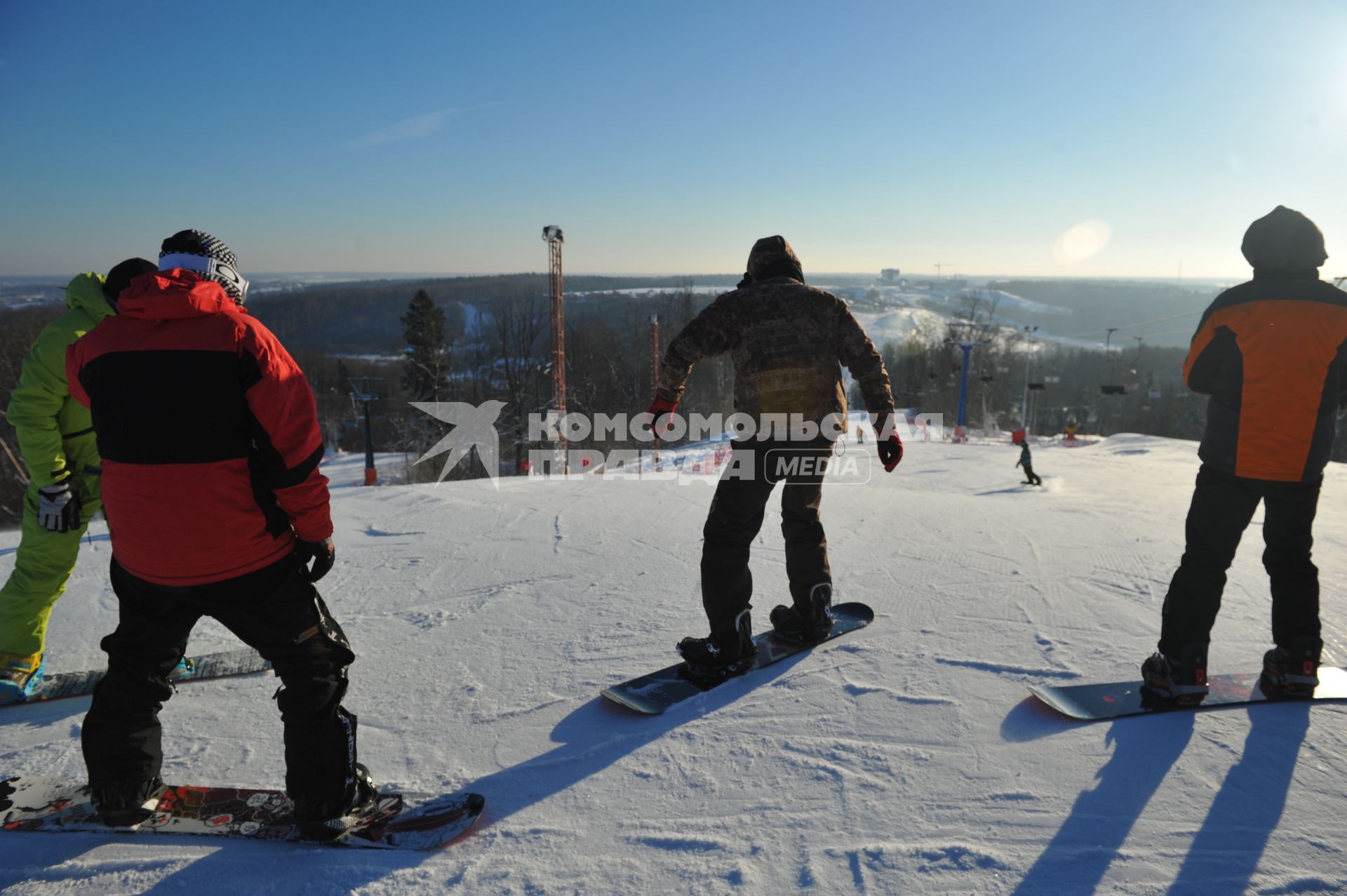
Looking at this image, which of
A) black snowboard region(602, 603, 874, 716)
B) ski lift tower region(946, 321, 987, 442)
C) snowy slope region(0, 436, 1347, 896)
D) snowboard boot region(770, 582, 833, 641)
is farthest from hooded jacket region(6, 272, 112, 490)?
ski lift tower region(946, 321, 987, 442)

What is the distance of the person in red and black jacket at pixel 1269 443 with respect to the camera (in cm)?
227

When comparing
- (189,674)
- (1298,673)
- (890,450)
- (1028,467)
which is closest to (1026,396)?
(1028,467)

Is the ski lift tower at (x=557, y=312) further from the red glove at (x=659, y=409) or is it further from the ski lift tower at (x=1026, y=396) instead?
the red glove at (x=659, y=409)

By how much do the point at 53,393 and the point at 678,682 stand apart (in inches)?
102

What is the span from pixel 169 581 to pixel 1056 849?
91.7 inches

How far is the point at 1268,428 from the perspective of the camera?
2.29 meters

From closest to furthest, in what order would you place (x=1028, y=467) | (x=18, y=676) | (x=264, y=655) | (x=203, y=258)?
(x=264, y=655) → (x=203, y=258) → (x=18, y=676) → (x=1028, y=467)

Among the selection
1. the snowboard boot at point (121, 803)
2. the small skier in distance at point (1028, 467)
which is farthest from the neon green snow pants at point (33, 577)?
the small skier in distance at point (1028, 467)

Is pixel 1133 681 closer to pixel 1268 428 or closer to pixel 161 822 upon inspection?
pixel 1268 428

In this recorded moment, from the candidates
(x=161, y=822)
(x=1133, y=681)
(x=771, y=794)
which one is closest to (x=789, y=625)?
(x=771, y=794)

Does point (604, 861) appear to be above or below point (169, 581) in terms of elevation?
below

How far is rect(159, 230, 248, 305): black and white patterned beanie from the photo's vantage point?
1.80 m

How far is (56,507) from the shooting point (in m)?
2.55

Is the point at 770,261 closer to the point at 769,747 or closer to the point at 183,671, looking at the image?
the point at 769,747
